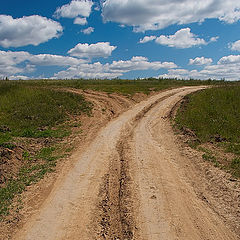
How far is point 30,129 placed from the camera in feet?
49.8

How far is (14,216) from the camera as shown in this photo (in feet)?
20.5

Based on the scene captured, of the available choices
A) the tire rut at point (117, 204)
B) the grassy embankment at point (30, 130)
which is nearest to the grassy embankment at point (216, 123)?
the tire rut at point (117, 204)

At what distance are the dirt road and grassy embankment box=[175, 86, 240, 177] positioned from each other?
171 cm

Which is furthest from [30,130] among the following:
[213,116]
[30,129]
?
[213,116]

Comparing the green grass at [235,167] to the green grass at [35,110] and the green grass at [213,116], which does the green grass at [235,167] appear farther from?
the green grass at [35,110]

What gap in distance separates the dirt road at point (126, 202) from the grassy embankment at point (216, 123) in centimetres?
171

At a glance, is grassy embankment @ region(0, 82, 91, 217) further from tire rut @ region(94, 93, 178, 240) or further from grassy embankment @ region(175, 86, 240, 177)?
grassy embankment @ region(175, 86, 240, 177)

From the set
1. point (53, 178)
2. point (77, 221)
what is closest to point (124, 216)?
point (77, 221)

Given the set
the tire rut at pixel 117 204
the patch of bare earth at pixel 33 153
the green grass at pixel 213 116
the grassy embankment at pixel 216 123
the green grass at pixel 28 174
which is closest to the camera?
the tire rut at pixel 117 204

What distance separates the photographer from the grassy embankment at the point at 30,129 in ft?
27.9

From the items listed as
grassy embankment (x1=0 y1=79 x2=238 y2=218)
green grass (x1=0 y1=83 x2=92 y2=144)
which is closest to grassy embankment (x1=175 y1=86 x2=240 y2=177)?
grassy embankment (x1=0 y1=79 x2=238 y2=218)

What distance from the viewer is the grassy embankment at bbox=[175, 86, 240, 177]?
10109 mm

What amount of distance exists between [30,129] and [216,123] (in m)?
11.8

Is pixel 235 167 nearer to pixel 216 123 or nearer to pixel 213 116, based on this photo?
pixel 216 123
